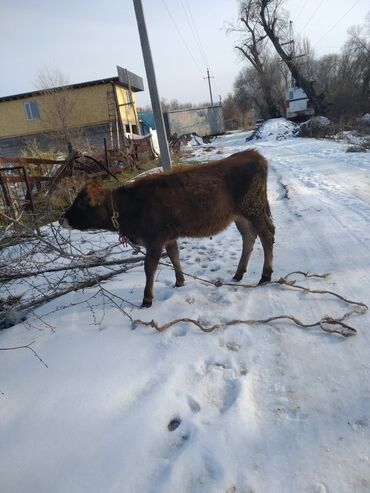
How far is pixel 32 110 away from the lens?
31047mm

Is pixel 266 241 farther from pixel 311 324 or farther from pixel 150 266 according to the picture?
pixel 150 266

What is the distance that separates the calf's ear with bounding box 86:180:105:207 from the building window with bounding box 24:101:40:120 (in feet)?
102

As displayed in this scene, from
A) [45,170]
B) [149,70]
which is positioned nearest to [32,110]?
[45,170]

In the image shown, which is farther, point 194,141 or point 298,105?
point 298,105

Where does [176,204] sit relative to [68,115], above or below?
below

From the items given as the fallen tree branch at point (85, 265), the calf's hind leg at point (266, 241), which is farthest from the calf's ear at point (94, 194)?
the calf's hind leg at point (266, 241)

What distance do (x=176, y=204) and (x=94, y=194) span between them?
3.13 ft

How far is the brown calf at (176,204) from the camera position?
13.2 ft

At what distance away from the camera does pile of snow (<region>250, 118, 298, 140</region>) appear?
27.6 metres

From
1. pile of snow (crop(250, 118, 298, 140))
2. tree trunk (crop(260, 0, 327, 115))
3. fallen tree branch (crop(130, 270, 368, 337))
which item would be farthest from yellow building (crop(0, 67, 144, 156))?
fallen tree branch (crop(130, 270, 368, 337))

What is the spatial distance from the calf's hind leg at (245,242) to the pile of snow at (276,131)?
24.2 m

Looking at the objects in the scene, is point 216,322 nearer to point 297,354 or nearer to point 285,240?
point 297,354

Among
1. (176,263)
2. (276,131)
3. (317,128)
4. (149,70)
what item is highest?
(149,70)

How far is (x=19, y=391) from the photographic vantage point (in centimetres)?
286
